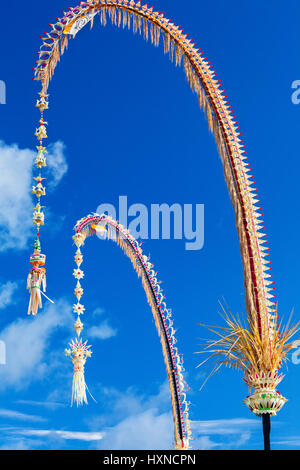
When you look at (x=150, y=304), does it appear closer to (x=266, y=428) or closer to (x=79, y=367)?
(x=79, y=367)

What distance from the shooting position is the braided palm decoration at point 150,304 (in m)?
19.4

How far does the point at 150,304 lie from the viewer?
22.1 metres

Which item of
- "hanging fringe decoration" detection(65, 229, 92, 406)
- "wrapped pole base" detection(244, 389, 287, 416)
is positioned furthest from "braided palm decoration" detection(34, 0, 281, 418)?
"hanging fringe decoration" detection(65, 229, 92, 406)

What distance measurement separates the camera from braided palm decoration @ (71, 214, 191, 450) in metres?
19.4

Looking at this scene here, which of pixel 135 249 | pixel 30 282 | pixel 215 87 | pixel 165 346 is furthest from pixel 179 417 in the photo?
pixel 215 87

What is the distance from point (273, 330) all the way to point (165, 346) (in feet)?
39.6

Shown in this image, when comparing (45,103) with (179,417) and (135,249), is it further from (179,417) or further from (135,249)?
(179,417)

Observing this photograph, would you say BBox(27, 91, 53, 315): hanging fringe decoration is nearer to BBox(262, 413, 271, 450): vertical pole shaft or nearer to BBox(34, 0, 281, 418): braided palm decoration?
BBox(34, 0, 281, 418): braided palm decoration

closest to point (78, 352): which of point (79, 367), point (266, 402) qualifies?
point (79, 367)

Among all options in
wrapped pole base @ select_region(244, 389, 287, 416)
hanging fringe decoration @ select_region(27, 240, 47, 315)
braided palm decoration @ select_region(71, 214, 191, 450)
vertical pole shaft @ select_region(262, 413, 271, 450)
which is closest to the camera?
vertical pole shaft @ select_region(262, 413, 271, 450)

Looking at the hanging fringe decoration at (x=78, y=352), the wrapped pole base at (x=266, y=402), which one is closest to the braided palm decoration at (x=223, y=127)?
the wrapped pole base at (x=266, y=402)

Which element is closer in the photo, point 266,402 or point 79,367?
point 266,402

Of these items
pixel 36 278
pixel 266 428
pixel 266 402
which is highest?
pixel 36 278

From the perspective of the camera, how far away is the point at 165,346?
21.5 meters
